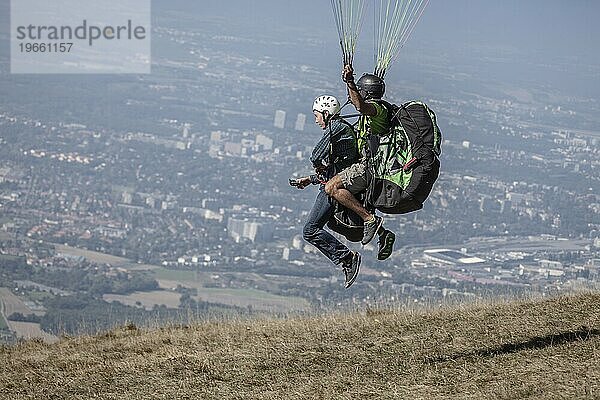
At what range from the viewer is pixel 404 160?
9008 mm


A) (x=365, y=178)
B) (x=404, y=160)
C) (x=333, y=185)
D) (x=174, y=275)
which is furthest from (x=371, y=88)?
(x=174, y=275)

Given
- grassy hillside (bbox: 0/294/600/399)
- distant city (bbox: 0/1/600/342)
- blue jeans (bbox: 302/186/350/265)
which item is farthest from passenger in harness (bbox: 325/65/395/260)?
distant city (bbox: 0/1/600/342)

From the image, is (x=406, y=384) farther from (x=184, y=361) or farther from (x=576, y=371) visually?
(x=184, y=361)

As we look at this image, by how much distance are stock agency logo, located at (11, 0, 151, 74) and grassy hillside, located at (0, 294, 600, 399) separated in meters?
104

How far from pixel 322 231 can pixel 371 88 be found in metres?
1.53

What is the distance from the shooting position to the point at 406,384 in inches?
374

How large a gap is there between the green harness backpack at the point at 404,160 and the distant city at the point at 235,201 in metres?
23.3

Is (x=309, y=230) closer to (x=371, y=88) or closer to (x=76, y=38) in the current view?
(x=371, y=88)

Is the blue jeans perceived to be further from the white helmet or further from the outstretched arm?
the outstretched arm

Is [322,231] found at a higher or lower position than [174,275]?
higher

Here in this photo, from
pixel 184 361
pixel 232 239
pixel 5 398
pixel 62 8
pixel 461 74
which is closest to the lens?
pixel 5 398

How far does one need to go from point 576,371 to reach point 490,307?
4.01 meters

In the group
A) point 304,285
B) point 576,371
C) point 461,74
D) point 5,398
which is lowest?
point 304,285

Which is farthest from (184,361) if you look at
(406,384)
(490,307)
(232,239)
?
(232,239)
